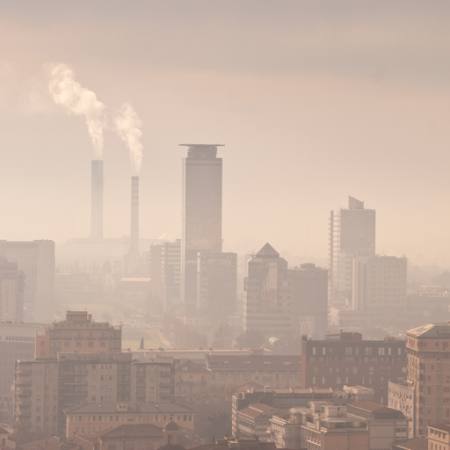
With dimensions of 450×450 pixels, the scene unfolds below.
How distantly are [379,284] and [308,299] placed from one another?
744 inches

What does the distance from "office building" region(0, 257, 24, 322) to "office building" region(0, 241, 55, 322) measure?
39.3 ft

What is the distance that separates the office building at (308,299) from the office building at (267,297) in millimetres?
683

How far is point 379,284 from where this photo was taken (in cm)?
18025

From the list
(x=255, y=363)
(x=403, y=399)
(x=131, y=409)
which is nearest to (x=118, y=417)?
(x=131, y=409)

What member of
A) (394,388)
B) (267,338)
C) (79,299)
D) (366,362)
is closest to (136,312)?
(79,299)

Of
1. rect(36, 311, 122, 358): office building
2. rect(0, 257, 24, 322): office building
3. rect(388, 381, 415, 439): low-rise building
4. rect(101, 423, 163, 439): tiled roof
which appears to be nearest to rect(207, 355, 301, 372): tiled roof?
rect(36, 311, 122, 358): office building

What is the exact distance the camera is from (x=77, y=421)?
284ft

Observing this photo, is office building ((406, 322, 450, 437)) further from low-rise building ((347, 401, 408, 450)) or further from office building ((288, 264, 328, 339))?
office building ((288, 264, 328, 339))

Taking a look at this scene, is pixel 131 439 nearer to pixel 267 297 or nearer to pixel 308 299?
pixel 267 297

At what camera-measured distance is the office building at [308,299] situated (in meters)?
155

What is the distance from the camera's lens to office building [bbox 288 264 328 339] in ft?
508

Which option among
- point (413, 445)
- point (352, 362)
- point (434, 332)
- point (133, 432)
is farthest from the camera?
point (352, 362)

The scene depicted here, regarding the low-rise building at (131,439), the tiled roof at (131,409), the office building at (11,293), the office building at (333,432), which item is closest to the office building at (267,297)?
the office building at (11,293)

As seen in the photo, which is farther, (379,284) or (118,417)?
(379,284)
